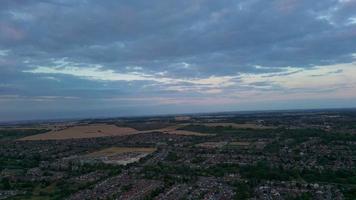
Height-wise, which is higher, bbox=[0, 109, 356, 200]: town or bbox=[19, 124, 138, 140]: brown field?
bbox=[19, 124, 138, 140]: brown field

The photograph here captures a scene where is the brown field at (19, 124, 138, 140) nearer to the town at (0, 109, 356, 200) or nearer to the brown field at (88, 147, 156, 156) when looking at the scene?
the town at (0, 109, 356, 200)

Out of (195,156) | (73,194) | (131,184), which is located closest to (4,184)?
(73,194)

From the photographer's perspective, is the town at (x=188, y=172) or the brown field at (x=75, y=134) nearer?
the town at (x=188, y=172)

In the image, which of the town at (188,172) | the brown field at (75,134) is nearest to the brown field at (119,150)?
the town at (188,172)

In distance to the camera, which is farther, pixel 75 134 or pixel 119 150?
pixel 75 134

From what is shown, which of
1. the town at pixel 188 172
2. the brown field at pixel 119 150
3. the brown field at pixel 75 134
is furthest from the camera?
the brown field at pixel 75 134

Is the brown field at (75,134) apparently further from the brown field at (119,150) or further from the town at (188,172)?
the brown field at (119,150)

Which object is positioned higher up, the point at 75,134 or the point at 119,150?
the point at 75,134

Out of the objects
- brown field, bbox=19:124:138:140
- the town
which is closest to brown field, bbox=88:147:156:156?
the town

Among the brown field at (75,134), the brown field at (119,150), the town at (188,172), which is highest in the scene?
the brown field at (75,134)

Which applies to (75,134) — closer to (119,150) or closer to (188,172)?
(119,150)

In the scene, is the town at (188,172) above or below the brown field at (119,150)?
below

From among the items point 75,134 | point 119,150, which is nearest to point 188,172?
point 119,150
